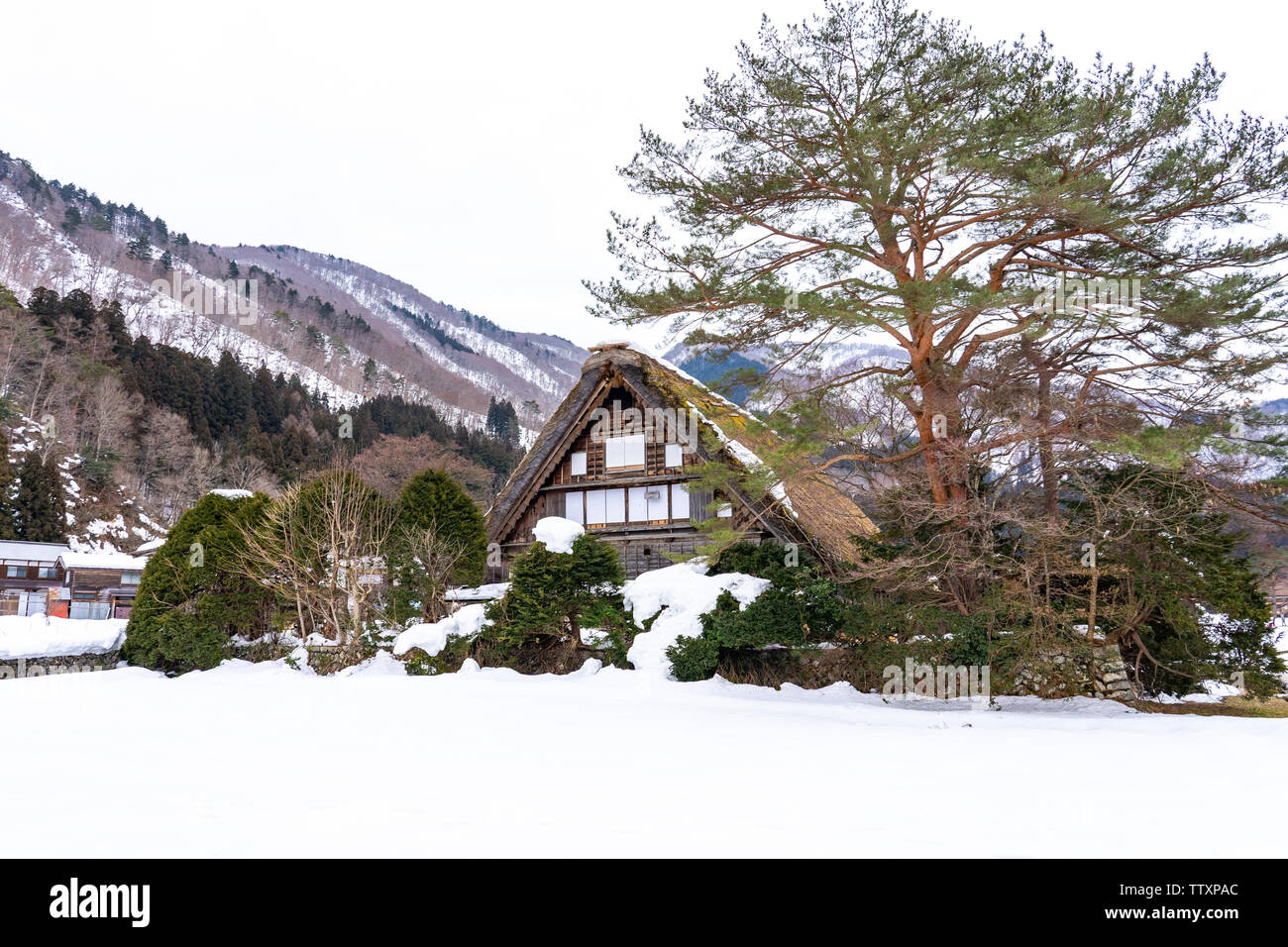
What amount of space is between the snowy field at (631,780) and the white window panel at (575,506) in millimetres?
8364

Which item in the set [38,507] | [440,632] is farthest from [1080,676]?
[38,507]

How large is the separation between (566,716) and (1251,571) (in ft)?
29.9

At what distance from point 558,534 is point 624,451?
386cm

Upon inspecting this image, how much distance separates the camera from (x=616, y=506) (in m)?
18.4

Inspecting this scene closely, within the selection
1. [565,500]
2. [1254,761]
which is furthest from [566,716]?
[565,500]

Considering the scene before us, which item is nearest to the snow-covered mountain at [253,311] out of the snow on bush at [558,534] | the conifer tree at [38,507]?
the conifer tree at [38,507]

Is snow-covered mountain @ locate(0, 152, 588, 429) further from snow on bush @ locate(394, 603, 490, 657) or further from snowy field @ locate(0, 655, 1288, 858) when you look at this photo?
snowy field @ locate(0, 655, 1288, 858)

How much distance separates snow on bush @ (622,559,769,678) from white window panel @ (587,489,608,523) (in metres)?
4.56

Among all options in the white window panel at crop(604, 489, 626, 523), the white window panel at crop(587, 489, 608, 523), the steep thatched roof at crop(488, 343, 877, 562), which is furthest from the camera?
the white window panel at crop(587, 489, 608, 523)

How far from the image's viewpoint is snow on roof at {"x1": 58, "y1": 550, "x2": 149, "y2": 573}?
32094mm

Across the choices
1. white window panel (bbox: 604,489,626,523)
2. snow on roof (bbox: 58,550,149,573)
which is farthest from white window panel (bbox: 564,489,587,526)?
snow on roof (bbox: 58,550,149,573)

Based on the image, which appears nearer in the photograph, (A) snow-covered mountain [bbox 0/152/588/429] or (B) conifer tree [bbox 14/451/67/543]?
(B) conifer tree [bbox 14/451/67/543]

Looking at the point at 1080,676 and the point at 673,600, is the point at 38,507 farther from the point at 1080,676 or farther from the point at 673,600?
the point at 1080,676

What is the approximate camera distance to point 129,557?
34.0 meters
